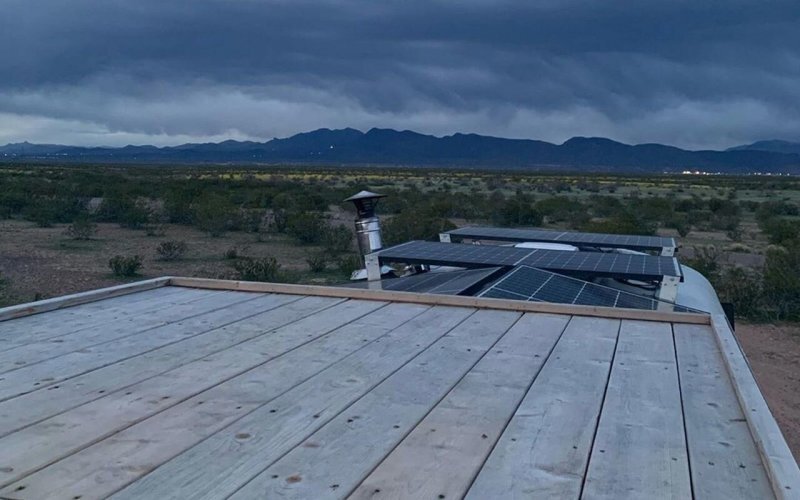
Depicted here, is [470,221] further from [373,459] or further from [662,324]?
[373,459]

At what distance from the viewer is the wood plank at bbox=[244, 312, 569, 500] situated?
2.43 metres

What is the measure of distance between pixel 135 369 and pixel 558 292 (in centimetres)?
395

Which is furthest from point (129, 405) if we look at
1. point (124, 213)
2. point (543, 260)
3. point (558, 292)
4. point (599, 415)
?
point (124, 213)

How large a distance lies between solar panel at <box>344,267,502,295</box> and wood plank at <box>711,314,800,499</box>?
119 inches

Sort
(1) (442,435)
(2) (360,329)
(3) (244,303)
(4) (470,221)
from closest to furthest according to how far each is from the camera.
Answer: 1. (1) (442,435)
2. (2) (360,329)
3. (3) (244,303)
4. (4) (470,221)

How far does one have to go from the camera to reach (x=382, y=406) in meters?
3.18

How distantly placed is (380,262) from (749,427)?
20.6 feet

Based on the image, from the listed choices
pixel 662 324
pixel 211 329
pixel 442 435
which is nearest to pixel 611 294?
pixel 662 324

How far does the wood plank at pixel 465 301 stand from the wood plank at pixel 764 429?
2.55 feet

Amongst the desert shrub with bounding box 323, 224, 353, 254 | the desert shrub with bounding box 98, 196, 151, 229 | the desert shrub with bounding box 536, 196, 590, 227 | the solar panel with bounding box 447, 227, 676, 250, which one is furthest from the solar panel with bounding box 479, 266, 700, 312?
the desert shrub with bounding box 536, 196, 590, 227

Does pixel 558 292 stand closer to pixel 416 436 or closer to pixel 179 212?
pixel 416 436

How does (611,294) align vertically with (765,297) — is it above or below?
above

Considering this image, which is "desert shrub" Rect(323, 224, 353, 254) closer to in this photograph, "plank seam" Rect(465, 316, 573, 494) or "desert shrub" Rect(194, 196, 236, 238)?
"desert shrub" Rect(194, 196, 236, 238)

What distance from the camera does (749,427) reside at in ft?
9.64
